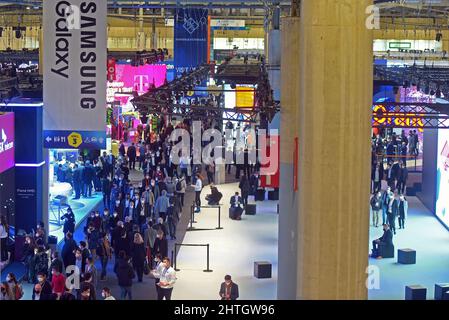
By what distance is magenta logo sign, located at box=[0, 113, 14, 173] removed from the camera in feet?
59.4

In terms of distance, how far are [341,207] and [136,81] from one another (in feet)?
81.0

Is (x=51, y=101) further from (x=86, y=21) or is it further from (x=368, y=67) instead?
(x=368, y=67)

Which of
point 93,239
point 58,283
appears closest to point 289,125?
point 58,283

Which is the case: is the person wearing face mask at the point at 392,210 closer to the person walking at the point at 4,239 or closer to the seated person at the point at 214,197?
the seated person at the point at 214,197

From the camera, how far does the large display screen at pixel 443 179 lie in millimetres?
24812

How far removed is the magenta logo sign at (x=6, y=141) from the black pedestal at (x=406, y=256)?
26.3 feet

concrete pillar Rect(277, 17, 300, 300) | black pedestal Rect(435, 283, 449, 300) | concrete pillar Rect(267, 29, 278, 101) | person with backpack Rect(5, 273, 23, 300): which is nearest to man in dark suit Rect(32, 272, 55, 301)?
person with backpack Rect(5, 273, 23, 300)

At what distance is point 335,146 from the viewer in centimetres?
842

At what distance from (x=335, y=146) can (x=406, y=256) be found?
12.3 meters

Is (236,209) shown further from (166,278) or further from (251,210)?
(166,278)

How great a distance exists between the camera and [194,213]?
2616 cm

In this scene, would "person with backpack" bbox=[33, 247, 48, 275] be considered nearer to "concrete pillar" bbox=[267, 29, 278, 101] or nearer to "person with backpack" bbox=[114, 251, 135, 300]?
"person with backpack" bbox=[114, 251, 135, 300]

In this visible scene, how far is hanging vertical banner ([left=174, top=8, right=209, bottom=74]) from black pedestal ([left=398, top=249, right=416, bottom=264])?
15.7 metres
